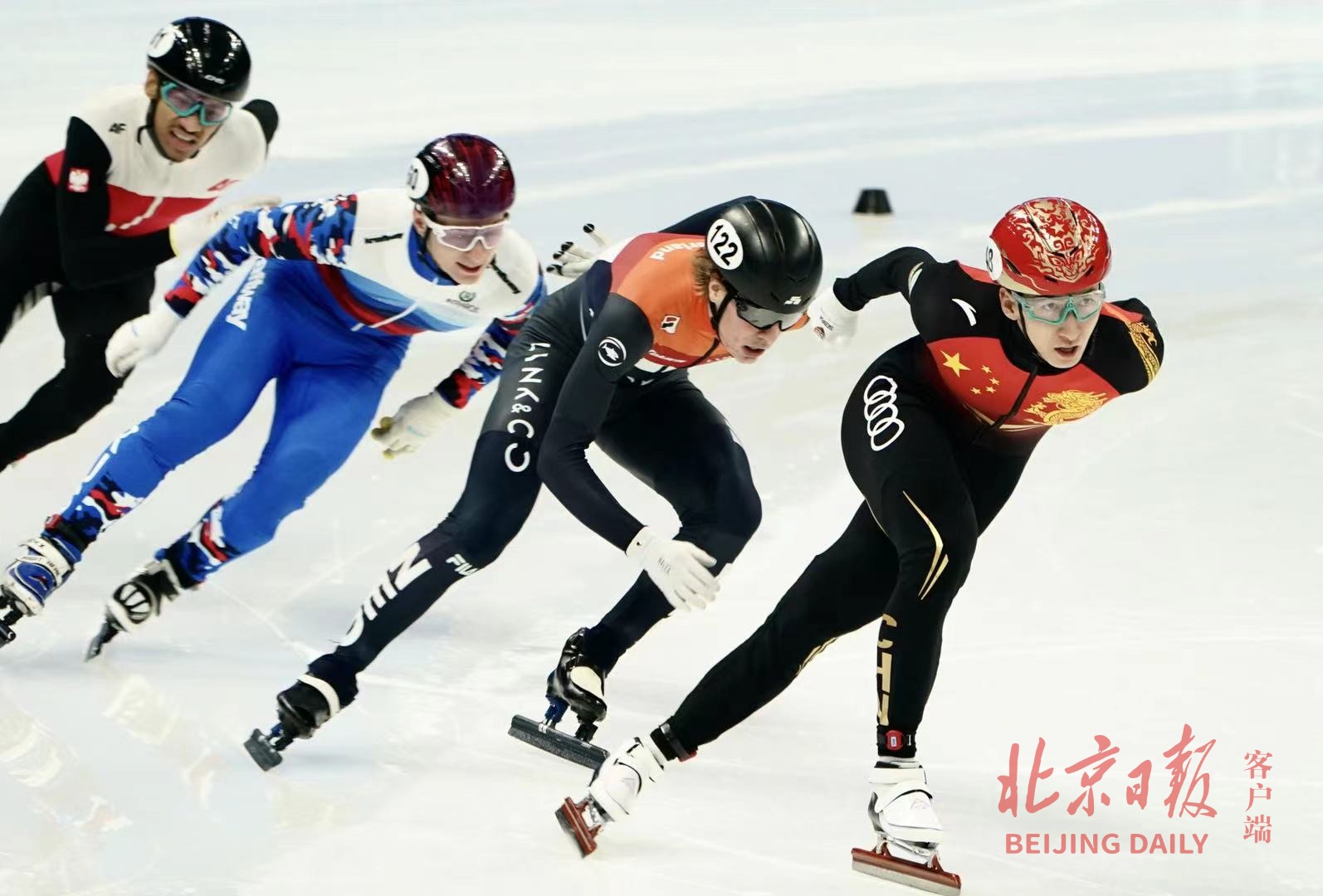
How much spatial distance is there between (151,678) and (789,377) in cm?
295

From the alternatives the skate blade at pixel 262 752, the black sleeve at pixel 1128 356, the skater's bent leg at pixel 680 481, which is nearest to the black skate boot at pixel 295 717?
the skate blade at pixel 262 752

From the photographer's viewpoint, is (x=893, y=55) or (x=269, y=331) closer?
(x=269, y=331)

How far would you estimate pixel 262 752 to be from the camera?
3797 mm

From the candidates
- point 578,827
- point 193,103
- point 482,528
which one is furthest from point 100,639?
point 578,827

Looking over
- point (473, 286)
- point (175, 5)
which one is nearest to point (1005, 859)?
point (473, 286)

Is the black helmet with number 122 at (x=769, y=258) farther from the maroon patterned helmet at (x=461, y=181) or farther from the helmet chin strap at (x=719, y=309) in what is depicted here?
the maroon patterned helmet at (x=461, y=181)

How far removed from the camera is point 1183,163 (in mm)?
9961

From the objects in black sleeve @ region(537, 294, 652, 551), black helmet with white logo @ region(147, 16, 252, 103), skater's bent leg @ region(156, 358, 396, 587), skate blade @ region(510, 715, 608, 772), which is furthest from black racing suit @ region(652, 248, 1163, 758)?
black helmet with white logo @ region(147, 16, 252, 103)

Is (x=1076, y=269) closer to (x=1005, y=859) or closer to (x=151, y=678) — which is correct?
(x=1005, y=859)

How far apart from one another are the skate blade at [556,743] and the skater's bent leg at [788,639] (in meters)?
0.50

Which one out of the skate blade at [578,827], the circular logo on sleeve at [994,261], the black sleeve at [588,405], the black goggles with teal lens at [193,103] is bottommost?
the skate blade at [578,827]

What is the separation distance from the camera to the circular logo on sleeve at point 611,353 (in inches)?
143

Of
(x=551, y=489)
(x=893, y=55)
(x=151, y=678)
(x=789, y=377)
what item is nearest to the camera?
(x=551, y=489)

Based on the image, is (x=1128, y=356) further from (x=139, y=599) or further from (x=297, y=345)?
(x=139, y=599)
